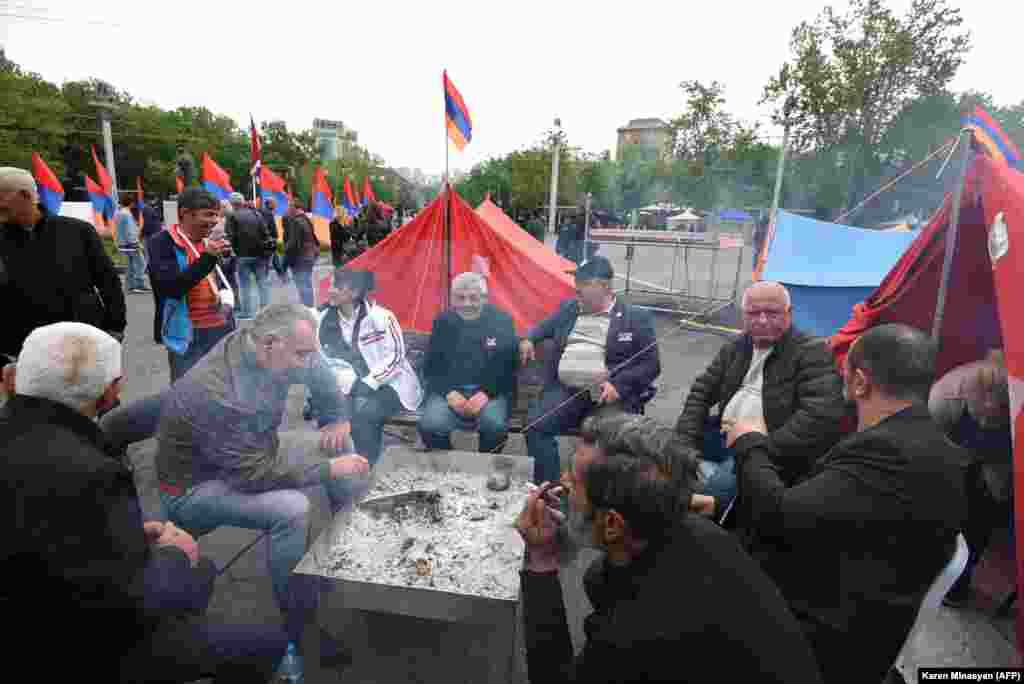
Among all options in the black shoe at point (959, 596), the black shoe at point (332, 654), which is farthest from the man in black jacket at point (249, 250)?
the black shoe at point (959, 596)

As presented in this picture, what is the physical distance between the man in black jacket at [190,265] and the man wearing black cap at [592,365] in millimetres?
2090

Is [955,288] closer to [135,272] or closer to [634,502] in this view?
[634,502]

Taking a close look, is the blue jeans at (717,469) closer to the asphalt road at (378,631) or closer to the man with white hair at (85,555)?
the asphalt road at (378,631)

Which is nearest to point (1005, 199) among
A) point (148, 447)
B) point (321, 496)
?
point (321, 496)

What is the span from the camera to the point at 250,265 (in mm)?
8109

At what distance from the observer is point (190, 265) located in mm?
3305

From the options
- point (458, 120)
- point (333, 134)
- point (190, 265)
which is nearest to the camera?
point (190, 265)

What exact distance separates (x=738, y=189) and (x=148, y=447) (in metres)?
24.2

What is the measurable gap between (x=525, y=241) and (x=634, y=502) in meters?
5.92

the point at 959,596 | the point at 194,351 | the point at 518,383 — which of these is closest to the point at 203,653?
the point at 194,351

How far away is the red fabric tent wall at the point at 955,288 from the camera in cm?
289

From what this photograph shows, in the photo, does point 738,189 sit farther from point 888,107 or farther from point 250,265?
point 250,265

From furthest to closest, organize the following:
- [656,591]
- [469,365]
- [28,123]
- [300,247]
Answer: [28,123], [300,247], [469,365], [656,591]

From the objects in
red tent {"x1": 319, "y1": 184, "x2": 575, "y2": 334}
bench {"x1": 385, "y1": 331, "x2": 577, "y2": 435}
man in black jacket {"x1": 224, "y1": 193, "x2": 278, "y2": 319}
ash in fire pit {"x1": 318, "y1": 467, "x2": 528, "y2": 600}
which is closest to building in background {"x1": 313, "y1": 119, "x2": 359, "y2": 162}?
man in black jacket {"x1": 224, "y1": 193, "x2": 278, "y2": 319}
